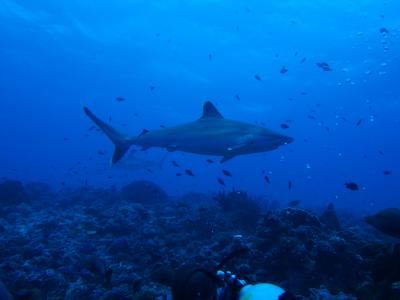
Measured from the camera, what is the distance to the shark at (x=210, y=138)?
1196 centimetres

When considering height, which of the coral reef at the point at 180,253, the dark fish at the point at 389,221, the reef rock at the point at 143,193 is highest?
the reef rock at the point at 143,193

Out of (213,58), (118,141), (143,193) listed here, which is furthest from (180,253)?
(213,58)

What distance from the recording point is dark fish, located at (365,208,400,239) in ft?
16.5

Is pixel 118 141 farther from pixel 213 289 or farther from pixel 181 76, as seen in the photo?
pixel 181 76

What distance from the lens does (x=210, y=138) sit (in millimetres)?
12477

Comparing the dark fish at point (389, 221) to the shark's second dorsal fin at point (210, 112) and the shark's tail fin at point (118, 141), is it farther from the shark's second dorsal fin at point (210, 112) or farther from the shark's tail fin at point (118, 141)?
the shark's tail fin at point (118, 141)

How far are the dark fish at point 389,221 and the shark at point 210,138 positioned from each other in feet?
22.0

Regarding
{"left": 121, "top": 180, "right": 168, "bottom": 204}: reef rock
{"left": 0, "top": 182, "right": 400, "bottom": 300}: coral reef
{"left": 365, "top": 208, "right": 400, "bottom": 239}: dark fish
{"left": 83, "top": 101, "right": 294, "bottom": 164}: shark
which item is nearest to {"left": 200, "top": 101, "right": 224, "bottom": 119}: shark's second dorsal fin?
{"left": 83, "top": 101, "right": 294, "bottom": 164}: shark

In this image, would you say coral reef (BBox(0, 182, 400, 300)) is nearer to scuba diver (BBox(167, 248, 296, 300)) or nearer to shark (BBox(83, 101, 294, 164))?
scuba diver (BBox(167, 248, 296, 300))

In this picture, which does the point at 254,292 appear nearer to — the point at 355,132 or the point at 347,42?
the point at 347,42

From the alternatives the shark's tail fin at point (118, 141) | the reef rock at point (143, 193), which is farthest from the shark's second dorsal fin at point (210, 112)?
the reef rock at point (143, 193)

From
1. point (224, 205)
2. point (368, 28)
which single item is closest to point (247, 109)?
point (368, 28)

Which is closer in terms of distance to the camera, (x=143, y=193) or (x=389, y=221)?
(x=389, y=221)

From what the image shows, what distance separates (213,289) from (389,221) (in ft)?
11.6
